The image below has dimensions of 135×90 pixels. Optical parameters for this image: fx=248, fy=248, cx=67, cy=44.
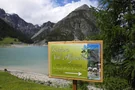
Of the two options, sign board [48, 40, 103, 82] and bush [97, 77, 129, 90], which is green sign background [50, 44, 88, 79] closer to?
sign board [48, 40, 103, 82]

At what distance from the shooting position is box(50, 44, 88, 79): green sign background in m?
7.96

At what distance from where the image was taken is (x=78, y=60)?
8.01 metres

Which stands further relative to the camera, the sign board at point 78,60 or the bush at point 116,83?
the bush at point 116,83

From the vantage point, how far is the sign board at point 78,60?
7691 millimetres

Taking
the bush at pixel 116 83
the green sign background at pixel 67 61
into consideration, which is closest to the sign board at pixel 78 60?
the green sign background at pixel 67 61

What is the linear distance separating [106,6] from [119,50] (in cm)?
207

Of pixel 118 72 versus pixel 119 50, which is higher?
pixel 119 50

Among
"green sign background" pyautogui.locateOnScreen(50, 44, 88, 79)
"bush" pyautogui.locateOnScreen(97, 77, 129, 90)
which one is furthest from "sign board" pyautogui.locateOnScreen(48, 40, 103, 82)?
"bush" pyautogui.locateOnScreen(97, 77, 129, 90)

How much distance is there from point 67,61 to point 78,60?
0.42 meters

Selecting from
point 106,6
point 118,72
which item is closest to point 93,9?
point 106,6

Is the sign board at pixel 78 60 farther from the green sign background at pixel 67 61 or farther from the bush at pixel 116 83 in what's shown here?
the bush at pixel 116 83

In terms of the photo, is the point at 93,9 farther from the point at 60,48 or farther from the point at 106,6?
the point at 60,48

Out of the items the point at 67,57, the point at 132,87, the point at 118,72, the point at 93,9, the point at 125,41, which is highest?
the point at 93,9

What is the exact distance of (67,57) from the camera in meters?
8.25
